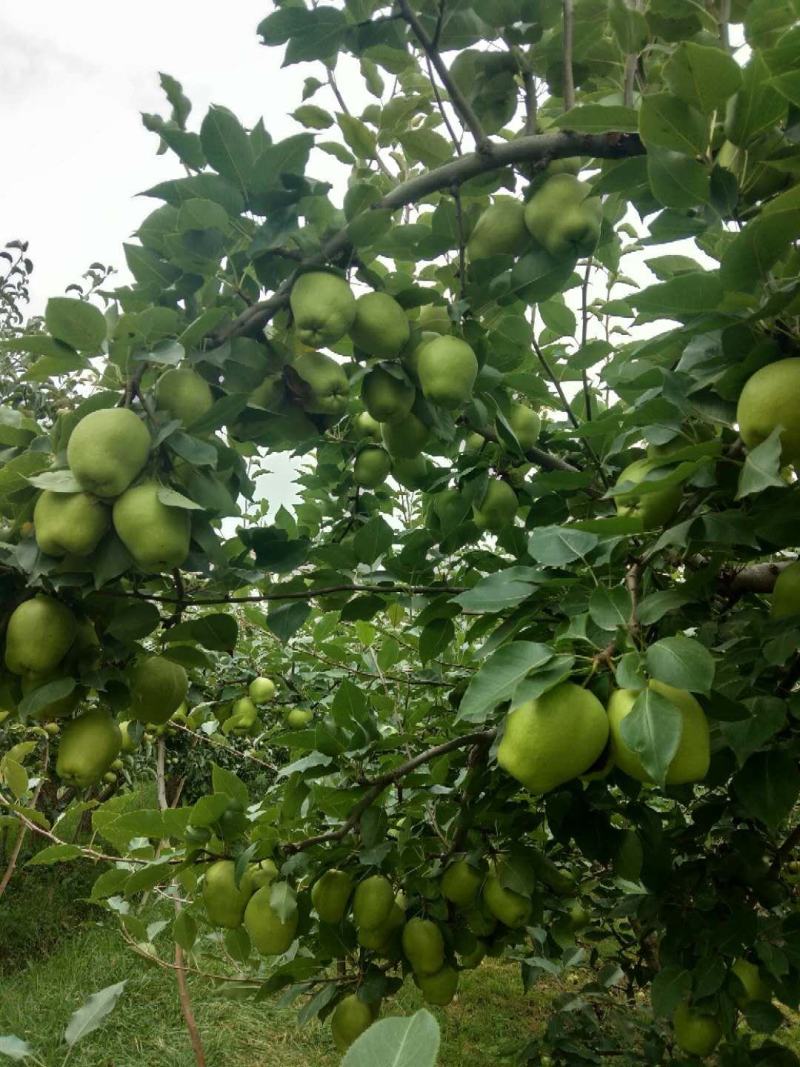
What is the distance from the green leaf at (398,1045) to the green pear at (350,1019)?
1.39m

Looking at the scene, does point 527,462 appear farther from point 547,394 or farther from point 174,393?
point 174,393

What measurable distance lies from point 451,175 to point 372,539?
68 cm

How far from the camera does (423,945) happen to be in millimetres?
1493

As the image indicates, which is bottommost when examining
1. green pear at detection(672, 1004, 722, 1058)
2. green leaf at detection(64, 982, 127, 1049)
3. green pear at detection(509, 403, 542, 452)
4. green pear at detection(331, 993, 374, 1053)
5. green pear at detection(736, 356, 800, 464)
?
green pear at detection(672, 1004, 722, 1058)

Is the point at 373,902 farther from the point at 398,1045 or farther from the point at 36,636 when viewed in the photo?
the point at 398,1045

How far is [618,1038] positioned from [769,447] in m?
2.26

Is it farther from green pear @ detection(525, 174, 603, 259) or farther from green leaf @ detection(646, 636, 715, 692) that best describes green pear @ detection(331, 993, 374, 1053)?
green pear @ detection(525, 174, 603, 259)

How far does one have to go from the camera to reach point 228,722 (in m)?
3.00

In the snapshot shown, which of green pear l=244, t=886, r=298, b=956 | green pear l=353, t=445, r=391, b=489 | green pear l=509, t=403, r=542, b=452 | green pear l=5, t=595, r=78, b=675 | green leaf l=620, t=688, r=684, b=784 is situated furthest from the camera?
green pear l=353, t=445, r=391, b=489

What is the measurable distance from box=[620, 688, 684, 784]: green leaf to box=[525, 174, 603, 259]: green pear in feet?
2.37

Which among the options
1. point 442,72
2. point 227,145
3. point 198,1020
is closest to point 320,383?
point 227,145

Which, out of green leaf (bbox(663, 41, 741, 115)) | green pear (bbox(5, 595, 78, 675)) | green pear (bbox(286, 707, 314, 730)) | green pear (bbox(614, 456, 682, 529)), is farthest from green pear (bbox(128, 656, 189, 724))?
green pear (bbox(286, 707, 314, 730))

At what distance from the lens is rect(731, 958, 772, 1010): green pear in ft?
5.47

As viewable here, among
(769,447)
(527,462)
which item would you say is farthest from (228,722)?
(769,447)
